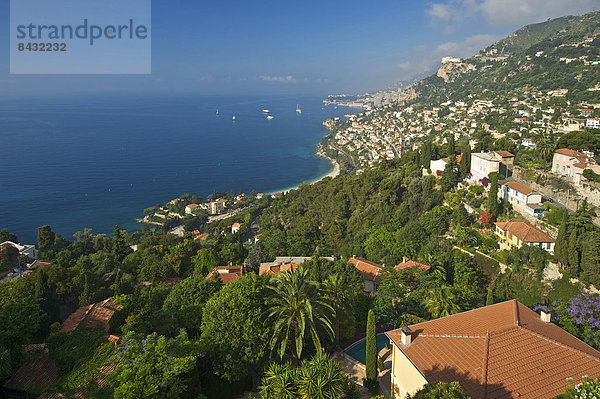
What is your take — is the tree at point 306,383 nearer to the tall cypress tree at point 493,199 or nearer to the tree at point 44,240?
the tall cypress tree at point 493,199

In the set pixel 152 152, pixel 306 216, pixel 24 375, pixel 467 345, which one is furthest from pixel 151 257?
pixel 152 152

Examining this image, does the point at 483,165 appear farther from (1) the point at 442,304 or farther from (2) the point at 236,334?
(2) the point at 236,334

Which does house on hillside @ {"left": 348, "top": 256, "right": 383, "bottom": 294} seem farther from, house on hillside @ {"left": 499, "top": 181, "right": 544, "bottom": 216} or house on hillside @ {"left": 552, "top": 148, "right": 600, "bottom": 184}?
house on hillside @ {"left": 552, "top": 148, "right": 600, "bottom": 184}

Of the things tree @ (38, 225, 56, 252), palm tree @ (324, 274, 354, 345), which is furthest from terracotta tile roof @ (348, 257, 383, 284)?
tree @ (38, 225, 56, 252)

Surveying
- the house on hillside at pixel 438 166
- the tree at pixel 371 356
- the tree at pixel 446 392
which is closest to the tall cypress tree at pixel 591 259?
the tree at pixel 371 356

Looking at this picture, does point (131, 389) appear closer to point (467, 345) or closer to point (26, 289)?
point (467, 345)
